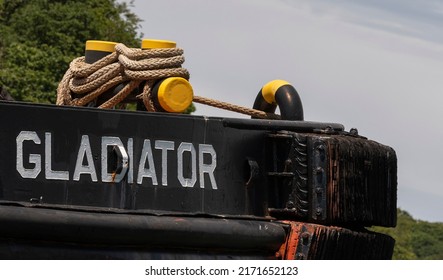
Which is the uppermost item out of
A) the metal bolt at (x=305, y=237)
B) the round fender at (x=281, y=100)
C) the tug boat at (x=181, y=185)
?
Answer: the round fender at (x=281, y=100)

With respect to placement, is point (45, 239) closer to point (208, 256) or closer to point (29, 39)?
point (208, 256)

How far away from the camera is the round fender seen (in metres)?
8.77

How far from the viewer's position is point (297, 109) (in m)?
8.77

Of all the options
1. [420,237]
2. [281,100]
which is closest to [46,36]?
[420,237]

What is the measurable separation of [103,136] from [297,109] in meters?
1.36

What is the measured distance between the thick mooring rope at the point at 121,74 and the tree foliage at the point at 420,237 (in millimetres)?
39331

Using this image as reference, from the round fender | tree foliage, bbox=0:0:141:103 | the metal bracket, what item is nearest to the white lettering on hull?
the metal bracket

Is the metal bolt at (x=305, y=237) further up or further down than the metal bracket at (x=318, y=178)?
further down

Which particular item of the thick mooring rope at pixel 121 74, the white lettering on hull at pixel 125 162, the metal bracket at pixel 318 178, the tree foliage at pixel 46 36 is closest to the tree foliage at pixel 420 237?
the tree foliage at pixel 46 36

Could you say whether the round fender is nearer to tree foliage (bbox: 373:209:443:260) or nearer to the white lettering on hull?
the white lettering on hull

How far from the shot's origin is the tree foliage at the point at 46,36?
29.0 m

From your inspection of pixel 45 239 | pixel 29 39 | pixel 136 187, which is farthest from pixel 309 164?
pixel 29 39

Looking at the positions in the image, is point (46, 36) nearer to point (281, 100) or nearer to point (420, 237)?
point (420, 237)

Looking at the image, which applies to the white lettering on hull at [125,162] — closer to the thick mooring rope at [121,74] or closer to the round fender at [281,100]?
the thick mooring rope at [121,74]
